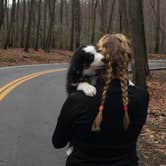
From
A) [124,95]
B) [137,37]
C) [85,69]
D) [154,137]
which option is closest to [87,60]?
[85,69]

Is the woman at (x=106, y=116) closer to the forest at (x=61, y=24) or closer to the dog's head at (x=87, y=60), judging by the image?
the dog's head at (x=87, y=60)

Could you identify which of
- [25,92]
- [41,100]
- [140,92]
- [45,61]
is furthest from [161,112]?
Result: [45,61]

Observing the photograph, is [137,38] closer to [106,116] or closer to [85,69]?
[85,69]

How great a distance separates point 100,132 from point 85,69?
1.38 ft

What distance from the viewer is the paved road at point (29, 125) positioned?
7.19m

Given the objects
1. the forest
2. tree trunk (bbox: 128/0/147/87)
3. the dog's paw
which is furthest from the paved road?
the forest

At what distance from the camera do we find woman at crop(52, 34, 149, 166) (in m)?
2.90

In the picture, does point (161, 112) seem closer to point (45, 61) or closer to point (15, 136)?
point (15, 136)

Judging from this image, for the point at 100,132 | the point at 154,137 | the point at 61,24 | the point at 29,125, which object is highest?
the point at 61,24

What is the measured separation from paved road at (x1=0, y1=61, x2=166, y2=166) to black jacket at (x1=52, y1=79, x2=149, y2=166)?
4.02 metres

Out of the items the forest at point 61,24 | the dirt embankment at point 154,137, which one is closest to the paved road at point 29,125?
the dirt embankment at point 154,137

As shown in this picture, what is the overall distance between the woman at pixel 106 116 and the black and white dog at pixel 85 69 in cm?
4

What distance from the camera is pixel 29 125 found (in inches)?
381

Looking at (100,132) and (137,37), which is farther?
(137,37)
